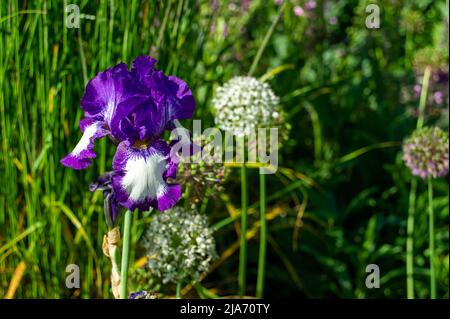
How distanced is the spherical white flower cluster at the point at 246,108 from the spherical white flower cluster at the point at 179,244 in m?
0.25

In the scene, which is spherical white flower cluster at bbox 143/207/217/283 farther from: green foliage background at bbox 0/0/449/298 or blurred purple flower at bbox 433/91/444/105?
blurred purple flower at bbox 433/91/444/105

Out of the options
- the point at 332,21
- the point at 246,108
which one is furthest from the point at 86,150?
the point at 332,21

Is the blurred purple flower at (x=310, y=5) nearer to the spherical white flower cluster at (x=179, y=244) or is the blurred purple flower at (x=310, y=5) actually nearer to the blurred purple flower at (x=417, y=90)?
the blurred purple flower at (x=417, y=90)

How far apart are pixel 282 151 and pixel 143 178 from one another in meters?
1.57

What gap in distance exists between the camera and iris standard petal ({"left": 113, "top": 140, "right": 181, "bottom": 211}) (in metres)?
1.15

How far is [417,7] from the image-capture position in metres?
3.41

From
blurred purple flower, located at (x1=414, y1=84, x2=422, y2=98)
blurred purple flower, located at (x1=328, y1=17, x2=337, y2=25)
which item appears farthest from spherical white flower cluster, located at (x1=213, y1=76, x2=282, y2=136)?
blurred purple flower, located at (x1=328, y1=17, x2=337, y2=25)

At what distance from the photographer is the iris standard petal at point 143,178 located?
1.15m

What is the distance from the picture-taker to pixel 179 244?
1438 millimetres

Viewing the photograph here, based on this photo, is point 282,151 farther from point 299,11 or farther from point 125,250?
point 125,250

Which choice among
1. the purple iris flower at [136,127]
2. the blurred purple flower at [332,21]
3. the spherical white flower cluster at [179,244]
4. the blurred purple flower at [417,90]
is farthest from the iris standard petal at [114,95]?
the blurred purple flower at [332,21]

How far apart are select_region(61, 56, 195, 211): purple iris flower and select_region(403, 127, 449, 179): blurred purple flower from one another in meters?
0.78
